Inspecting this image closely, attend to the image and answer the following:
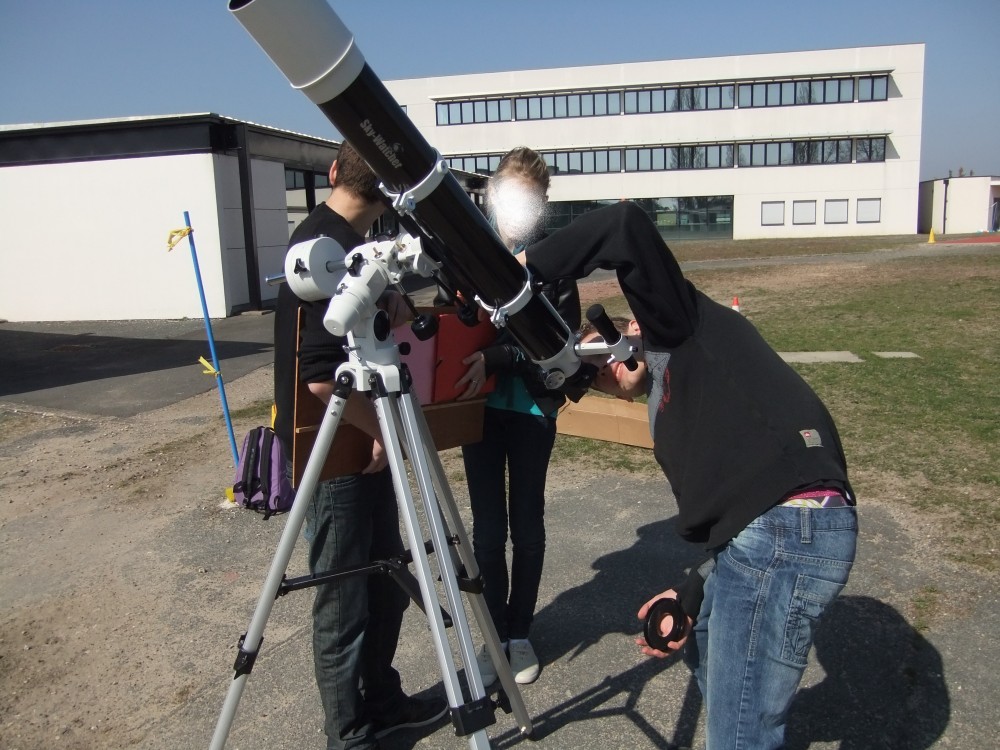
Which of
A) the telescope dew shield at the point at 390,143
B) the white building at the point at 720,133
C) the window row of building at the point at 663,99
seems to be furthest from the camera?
Answer: the window row of building at the point at 663,99

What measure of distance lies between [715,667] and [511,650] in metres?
1.52

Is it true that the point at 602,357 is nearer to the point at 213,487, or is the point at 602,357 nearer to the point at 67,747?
the point at 67,747

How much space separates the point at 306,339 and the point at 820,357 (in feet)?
27.3

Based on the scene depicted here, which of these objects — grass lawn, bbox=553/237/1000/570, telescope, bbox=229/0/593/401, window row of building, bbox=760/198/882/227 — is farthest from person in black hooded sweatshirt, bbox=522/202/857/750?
window row of building, bbox=760/198/882/227

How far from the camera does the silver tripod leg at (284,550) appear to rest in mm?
2176

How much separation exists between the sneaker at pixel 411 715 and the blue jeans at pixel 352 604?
0.15ft

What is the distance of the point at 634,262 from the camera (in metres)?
1.88

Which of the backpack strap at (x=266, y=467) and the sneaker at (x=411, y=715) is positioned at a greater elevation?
the backpack strap at (x=266, y=467)

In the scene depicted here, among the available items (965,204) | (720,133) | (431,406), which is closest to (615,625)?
(431,406)

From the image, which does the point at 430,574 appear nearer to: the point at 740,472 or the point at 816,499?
the point at 740,472

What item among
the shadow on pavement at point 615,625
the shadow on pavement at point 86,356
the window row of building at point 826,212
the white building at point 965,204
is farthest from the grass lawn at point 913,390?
the white building at point 965,204

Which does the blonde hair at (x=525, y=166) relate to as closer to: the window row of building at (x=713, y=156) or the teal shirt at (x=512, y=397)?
the teal shirt at (x=512, y=397)

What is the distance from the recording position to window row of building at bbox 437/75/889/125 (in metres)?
45.0

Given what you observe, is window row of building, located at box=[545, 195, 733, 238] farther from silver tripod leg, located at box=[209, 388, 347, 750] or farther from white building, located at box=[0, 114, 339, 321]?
silver tripod leg, located at box=[209, 388, 347, 750]
